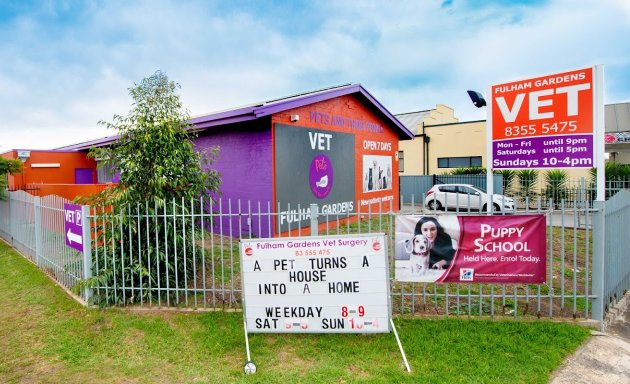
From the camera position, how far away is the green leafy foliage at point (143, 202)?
217 inches

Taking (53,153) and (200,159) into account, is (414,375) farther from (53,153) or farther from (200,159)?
(53,153)

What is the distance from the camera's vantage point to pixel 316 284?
4.19 meters

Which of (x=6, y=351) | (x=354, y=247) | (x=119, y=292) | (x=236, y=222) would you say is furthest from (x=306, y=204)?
(x=6, y=351)

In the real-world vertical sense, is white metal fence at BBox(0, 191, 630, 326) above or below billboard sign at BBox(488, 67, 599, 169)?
below

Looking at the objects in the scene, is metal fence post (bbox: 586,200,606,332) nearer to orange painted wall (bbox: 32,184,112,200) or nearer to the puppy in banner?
the puppy in banner

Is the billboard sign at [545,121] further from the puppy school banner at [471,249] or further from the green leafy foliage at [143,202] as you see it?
the green leafy foliage at [143,202]

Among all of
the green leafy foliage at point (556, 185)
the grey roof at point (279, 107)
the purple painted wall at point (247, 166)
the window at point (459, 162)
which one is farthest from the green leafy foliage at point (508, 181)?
the purple painted wall at point (247, 166)

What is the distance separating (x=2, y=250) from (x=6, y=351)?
707cm

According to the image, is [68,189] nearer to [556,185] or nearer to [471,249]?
[471,249]

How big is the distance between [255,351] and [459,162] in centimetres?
2476

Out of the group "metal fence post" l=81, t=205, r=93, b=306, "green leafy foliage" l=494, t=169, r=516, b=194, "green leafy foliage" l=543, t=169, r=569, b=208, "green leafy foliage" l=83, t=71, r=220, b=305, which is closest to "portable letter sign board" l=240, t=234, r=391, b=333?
"green leafy foliage" l=83, t=71, r=220, b=305

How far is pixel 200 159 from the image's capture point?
20.9ft

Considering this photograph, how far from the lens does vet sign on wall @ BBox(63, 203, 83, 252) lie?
572 cm

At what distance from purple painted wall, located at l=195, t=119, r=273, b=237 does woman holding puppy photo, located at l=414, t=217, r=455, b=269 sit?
5.38 m
